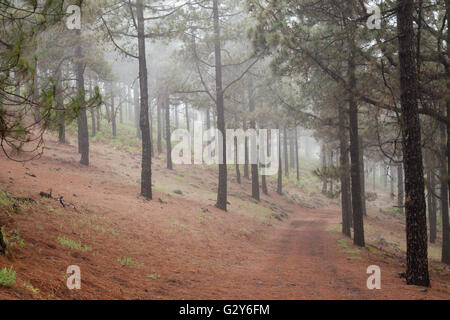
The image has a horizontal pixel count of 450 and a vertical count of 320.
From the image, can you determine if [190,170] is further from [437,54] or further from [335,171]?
[437,54]

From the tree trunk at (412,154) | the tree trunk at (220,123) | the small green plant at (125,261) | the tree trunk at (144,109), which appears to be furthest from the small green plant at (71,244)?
the tree trunk at (220,123)

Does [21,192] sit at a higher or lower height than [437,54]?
lower

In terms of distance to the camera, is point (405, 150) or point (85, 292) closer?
point (85, 292)

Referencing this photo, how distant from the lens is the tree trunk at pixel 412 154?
774cm

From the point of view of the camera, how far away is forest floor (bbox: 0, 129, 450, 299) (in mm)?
6133

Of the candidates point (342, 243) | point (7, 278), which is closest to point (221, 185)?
point (342, 243)

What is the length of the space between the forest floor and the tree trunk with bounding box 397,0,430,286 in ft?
2.44

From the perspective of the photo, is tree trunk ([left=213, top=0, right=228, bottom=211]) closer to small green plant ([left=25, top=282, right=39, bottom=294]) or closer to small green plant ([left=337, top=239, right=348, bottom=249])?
small green plant ([left=337, top=239, right=348, bottom=249])

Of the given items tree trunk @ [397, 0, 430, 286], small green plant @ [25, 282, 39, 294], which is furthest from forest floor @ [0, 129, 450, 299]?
tree trunk @ [397, 0, 430, 286]

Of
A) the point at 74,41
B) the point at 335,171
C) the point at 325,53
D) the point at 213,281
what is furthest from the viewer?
the point at 74,41

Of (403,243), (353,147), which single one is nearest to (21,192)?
(353,147)

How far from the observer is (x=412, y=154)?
25.6 feet

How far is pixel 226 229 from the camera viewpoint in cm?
1443
